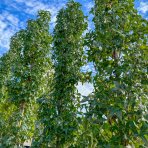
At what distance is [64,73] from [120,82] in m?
8.88

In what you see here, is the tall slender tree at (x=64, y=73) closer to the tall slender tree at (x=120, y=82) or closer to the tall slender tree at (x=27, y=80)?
the tall slender tree at (x=27, y=80)

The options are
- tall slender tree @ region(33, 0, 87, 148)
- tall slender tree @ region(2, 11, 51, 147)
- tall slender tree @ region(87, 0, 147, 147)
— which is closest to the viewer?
tall slender tree @ region(87, 0, 147, 147)

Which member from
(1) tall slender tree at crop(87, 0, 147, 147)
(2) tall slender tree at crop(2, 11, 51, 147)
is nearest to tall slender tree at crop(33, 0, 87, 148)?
(2) tall slender tree at crop(2, 11, 51, 147)

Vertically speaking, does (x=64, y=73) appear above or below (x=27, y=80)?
below

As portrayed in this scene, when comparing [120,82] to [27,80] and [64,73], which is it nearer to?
[64,73]

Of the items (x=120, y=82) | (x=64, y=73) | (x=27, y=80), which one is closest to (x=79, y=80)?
(x=64, y=73)

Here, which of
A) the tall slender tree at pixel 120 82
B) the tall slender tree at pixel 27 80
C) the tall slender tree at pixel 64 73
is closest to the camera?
the tall slender tree at pixel 120 82

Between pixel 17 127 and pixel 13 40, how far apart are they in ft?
29.1

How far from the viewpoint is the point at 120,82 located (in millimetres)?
2906

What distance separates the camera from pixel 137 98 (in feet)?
8.66

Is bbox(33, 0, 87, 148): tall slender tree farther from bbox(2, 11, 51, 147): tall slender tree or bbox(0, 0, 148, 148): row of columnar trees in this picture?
bbox(2, 11, 51, 147): tall slender tree

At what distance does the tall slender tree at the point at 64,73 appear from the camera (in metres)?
10.2

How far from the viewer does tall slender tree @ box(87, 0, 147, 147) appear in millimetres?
2500

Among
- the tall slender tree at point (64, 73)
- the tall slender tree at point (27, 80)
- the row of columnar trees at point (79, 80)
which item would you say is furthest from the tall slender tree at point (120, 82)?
the tall slender tree at point (27, 80)
